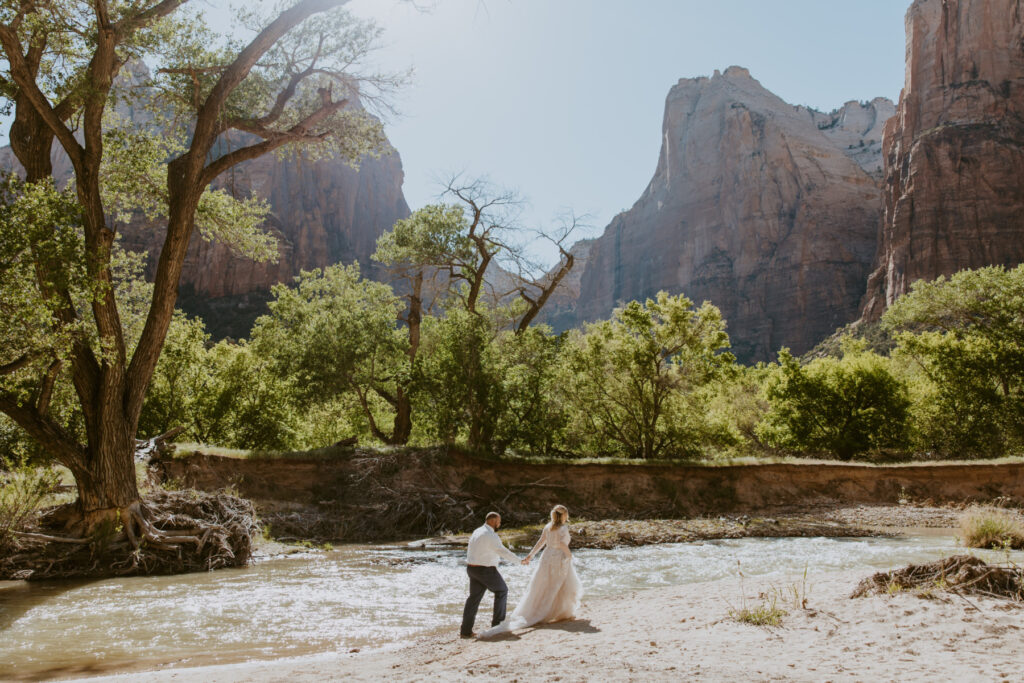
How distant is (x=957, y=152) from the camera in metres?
90.6

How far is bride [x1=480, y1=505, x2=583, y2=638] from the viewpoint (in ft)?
24.3

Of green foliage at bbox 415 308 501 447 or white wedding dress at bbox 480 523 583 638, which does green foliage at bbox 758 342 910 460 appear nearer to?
green foliage at bbox 415 308 501 447

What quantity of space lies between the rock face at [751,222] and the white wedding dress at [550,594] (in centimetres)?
11175

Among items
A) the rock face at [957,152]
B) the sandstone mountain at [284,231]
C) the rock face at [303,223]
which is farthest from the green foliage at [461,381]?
the rock face at [957,152]

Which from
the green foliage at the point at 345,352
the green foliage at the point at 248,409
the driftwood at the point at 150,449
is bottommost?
the driftwood at the point at 150,449

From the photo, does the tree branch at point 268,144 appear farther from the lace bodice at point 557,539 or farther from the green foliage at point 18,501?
the lace bodice at point 557,539

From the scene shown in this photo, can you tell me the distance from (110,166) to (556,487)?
50.3ft

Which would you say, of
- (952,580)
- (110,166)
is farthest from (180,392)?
(952,580)

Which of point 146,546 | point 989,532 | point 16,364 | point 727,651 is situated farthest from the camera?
point 989,532

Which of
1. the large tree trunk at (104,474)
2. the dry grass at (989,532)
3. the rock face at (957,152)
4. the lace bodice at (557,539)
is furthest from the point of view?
the rock face at (957,152)

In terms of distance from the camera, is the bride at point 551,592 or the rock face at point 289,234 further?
the rock face at point 289,234

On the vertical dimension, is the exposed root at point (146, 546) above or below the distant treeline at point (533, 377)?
below

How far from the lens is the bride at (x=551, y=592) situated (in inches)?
292

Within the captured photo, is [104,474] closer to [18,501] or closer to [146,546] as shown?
[18,501]
